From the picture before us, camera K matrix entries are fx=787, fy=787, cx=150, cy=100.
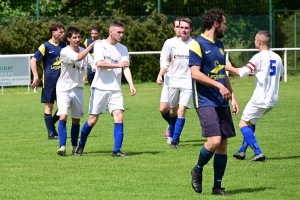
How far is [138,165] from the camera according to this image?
1031 cm

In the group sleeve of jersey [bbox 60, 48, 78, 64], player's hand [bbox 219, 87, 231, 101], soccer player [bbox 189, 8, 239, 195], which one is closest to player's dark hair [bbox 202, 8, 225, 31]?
soccer player [bbox 189, 8, 239, 195]

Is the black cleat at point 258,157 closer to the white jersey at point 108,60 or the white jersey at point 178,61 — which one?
the white jersey at point 108,60

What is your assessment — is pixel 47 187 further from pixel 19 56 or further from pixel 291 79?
pixel 291 79

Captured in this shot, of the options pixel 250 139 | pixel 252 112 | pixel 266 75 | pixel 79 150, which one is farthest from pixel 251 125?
pixel 79 150

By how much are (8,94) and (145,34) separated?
625 cm

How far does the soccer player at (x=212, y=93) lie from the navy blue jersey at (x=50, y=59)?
227 inches

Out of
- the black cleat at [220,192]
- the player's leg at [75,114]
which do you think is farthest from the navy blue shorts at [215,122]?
the player's leg at [75,114]

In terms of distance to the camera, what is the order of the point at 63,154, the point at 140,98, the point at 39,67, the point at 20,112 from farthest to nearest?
the point at 39,67, the point at 140,98, the point at 20,112, the point at 63,154

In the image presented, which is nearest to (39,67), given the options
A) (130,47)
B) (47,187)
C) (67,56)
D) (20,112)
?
(130,47)

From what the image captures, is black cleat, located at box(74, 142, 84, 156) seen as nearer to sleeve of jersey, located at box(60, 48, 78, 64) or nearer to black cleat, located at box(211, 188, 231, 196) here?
sleeve of jersey, located at box(60, 48, 78, 64)

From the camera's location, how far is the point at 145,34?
28.6 m

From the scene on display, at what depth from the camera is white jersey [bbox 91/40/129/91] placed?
36.4 feet

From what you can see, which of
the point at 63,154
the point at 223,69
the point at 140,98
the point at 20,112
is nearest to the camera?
the point at 223,69

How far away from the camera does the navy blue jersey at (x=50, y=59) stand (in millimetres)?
13469
